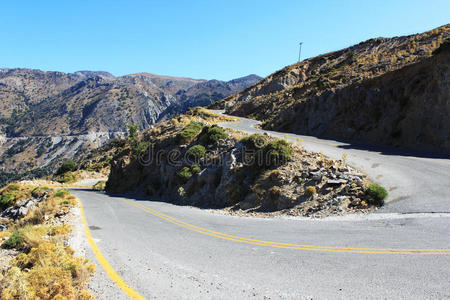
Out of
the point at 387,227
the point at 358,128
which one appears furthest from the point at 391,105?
the point at 387,227

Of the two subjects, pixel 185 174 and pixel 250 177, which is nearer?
pixel 250 177

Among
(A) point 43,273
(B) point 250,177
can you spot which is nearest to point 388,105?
(B) point 250,177

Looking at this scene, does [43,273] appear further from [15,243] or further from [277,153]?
[277,153]

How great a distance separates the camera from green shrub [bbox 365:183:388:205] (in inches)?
379

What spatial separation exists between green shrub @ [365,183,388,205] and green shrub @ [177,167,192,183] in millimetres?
12336

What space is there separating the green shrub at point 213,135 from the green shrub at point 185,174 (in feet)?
9.54

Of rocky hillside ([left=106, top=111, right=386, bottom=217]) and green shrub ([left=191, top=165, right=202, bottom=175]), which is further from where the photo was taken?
green shrub ([left=191, top=165, right=202, bottom=175])

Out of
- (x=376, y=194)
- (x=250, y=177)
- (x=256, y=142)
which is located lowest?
(x=250, y=177)

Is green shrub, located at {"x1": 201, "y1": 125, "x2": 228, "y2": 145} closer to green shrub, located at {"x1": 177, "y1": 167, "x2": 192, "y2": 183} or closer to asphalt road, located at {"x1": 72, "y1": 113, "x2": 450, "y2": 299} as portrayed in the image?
green shrub, located at {"x1": 177, "y1": 167, "x2": 192, "y2": 183}

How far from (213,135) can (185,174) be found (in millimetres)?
4031

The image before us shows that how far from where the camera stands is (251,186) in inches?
547

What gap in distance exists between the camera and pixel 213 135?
19656 millimetres

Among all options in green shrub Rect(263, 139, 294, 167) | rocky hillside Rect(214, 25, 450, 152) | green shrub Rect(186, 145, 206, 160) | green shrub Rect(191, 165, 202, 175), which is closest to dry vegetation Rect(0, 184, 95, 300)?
green shrub Rect(263, 139, 294, 167)

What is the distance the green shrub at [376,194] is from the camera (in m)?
9.62
